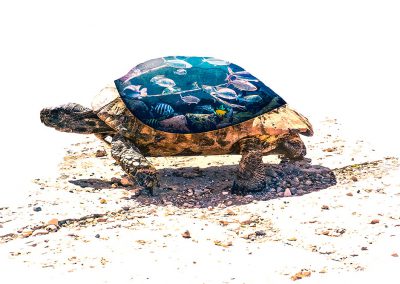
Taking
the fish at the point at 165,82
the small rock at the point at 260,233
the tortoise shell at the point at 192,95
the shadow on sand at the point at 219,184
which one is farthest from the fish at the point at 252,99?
the small rock at the point at 260,233

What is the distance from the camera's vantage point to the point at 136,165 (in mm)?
10641

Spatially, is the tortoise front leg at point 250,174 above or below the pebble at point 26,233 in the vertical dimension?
above


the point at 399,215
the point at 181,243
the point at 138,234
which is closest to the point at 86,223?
the point at 138,234

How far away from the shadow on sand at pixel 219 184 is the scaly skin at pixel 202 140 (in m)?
0.24

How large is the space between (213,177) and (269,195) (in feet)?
4.45

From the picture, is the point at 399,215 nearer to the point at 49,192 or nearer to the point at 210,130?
the point at 210,130

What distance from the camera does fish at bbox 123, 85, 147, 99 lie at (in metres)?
11.0

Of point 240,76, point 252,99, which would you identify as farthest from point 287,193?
point 240,76

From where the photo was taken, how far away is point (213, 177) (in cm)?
1159

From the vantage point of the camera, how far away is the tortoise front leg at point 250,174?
421 inches

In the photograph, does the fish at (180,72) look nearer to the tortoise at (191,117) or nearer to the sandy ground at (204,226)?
the tortoise at (191,117)

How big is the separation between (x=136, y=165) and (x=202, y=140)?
124 cm

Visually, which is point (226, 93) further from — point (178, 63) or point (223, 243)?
point (223, 243)

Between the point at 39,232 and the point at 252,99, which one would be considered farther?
the point at 252,99
